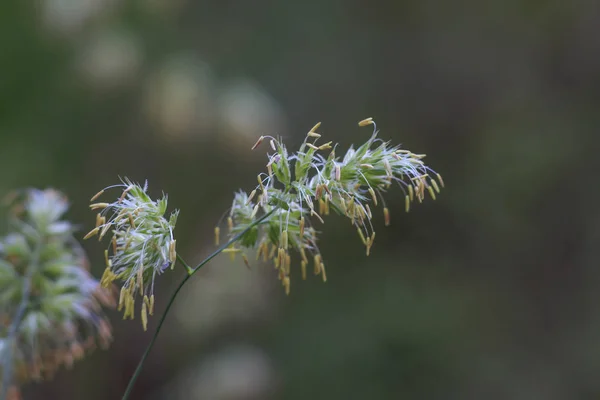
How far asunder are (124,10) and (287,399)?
1844 millimetres

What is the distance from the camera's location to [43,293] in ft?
3.80

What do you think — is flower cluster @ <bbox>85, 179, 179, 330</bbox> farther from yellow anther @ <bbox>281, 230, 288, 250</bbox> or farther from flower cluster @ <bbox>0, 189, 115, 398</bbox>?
flower cluster @ <bbox>0, 189, 115, 398</bbox>

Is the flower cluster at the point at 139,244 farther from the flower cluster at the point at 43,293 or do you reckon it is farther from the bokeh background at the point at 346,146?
the bokeh background at the point at 346,146

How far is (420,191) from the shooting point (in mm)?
945

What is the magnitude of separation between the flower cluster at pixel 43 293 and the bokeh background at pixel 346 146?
1210 millimetres

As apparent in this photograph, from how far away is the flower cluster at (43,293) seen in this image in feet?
3.75

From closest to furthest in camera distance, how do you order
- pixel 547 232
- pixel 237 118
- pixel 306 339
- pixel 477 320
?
pixel 237 118, pixel 306 339, pixel 477 320, pixel 547 232

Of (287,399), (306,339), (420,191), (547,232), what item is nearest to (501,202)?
(547,232)

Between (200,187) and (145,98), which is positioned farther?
(200,187)

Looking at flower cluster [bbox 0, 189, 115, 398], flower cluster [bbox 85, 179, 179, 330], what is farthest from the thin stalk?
flower cluster [bbox 85, 179, 179, 330]

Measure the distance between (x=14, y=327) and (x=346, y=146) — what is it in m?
2.64

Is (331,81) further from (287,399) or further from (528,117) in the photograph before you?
(287,399)

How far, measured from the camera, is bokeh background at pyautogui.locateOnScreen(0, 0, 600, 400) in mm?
2561

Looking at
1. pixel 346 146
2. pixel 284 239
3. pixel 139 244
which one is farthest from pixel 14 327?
pixel 346 146
